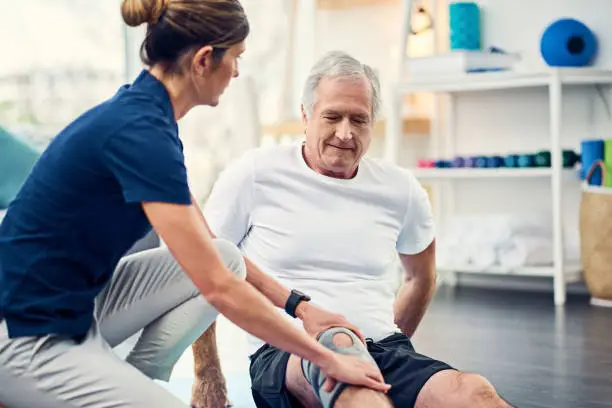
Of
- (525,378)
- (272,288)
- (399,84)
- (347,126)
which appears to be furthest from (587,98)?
(272,288)

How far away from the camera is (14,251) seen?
1416mm

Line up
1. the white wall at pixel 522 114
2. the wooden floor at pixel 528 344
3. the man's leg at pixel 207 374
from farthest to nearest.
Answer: the white wall at pixel 522 114, the wooden floor at pixel 528 344, the man's leg at pixel 207 374

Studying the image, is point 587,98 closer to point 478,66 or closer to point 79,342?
point 478,66

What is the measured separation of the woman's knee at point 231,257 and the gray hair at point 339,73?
1.52 feet

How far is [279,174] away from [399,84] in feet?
7.61

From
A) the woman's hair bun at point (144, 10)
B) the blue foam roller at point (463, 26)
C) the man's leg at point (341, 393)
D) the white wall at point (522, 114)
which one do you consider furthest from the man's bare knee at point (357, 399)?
the blue foam roller at point (463, 26)

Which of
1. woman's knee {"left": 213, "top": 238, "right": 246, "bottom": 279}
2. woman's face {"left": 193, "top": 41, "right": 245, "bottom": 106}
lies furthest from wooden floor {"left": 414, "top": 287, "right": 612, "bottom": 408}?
woman's face {"left": 193, "top": 41, "right": 245, "bottom": 106}

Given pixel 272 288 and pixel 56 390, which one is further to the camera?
pixel 272 288

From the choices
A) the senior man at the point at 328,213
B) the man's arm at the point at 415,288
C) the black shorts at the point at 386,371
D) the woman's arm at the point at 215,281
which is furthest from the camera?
the man's arm at the point at 415,288

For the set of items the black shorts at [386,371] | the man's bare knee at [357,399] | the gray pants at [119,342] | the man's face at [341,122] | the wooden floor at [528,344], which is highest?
the man's face at [341,122]

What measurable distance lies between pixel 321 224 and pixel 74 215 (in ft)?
2.07

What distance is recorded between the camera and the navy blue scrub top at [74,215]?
4.49ft

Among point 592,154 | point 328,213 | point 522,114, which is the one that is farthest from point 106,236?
point 522,114

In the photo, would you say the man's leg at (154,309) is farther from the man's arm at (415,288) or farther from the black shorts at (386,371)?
the man's arm at (415,288)
